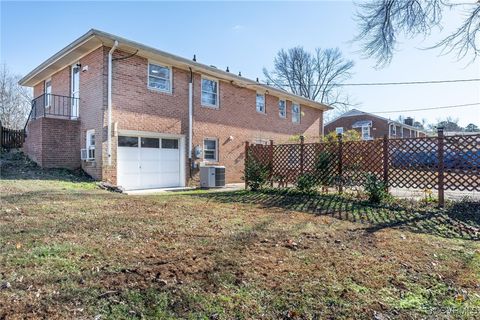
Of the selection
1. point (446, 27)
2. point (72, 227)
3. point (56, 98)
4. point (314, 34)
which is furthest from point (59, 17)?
point (446, 27)

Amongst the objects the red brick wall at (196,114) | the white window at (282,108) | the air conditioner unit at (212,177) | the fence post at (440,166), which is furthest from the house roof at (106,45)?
the fence post at (440,166)

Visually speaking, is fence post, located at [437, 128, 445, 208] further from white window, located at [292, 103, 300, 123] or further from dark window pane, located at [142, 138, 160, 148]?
white window, located at [292, 103, 300, 123]

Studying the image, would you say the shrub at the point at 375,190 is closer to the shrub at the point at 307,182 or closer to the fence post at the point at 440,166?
the fence post at the point at 440,166

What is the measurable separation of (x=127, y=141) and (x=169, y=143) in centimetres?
190

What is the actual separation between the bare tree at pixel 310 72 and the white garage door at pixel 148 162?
91.8 feet

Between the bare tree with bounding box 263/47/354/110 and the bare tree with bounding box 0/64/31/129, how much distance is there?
26.9 meters

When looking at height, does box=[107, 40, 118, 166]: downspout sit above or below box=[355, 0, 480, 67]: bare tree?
below

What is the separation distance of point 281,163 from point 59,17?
857 cm

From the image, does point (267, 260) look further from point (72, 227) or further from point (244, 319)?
point (72, 227)

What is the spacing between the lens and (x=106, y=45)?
10.6 m

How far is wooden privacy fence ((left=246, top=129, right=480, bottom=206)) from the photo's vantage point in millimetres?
7180

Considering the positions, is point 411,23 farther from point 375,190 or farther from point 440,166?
point 375,190

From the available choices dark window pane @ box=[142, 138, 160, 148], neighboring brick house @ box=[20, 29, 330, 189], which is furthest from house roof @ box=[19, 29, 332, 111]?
dark window pane @ box=[142, 138, 160, 148]

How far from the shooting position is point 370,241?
14.6 ft
